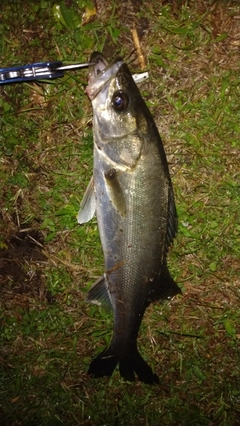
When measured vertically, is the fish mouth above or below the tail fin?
above

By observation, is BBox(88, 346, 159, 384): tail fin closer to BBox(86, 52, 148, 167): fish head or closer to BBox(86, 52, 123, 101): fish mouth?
BBox(86, 52, 148, 167): fish head

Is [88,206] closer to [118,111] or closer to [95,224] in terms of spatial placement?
[95,224]

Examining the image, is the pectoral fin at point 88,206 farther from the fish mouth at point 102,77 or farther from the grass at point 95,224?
the fish mouth at point 102,77

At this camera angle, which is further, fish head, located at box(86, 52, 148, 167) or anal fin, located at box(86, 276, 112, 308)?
anal fin, located at box(86, 276, 112, 308)

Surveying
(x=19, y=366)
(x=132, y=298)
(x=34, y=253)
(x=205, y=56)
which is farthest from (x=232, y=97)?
(x=19, y=366)

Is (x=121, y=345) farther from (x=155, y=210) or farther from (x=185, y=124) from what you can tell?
(x=185, y=124)

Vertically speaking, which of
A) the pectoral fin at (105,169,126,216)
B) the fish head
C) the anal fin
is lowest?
the anal fin

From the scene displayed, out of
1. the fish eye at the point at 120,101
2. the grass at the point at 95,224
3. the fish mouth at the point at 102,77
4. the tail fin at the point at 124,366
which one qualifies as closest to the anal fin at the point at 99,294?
the grass at the point at 95,224

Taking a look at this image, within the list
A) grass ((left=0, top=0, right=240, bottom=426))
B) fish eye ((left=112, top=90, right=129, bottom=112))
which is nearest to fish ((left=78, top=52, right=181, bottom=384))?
fish eye ((left=112, top=90, right=129, bottom=112))

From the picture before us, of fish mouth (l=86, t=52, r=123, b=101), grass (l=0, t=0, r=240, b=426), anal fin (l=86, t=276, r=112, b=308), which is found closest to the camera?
fish mouth (l=86, t=52, r=123, b=101)
